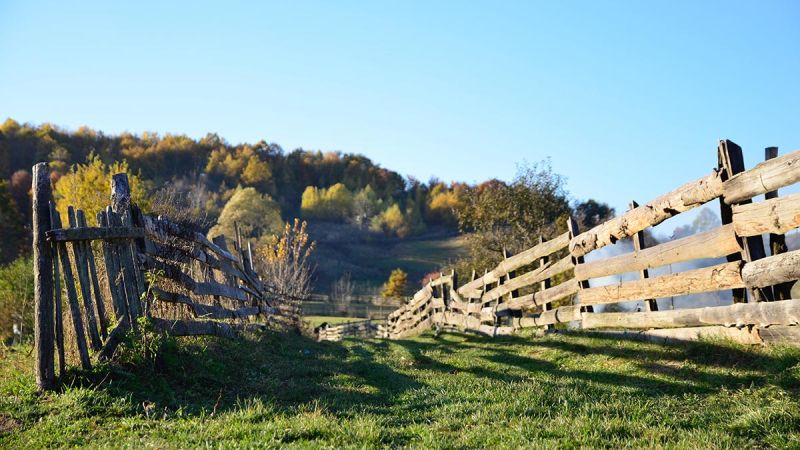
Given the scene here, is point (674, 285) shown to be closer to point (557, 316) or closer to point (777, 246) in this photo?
point (777, 246)

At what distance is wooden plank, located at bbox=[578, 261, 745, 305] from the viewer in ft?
20.4

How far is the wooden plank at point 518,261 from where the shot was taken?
427 inches

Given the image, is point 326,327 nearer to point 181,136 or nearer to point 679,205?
point 679,205

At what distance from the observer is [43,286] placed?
241 inches

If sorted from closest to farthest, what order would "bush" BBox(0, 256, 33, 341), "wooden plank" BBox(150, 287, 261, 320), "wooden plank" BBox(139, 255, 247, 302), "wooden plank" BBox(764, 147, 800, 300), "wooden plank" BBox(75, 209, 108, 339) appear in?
"wooden plank" BBox(764, 147, 800, 300), "wooden plank" BBox(75, 209, 108, 339), "wooden plank" BBox(139, 255, 247, 302), "wooden plank" BBox(150, 287, 261, 320), "bush" BBox(0, 256, 33, 341)

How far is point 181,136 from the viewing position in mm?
124812

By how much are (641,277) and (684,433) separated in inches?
164

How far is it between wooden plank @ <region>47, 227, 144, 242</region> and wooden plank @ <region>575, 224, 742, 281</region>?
6168mm

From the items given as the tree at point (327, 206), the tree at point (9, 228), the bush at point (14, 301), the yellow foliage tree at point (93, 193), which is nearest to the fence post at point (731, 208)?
the bush at point (14, 301)

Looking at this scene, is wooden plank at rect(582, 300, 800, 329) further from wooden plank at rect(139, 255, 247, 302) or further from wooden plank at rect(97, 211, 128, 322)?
wooden plank at rect(97, 211, 128, 322)

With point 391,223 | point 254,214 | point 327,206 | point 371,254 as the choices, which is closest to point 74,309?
point 254,214

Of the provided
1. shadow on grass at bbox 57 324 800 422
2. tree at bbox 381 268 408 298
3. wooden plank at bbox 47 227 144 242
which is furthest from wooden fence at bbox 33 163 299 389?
tree at bbox 381 268 408 298

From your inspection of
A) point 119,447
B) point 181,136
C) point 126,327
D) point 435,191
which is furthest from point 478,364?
point 181,136

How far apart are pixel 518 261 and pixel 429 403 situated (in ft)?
22.6
